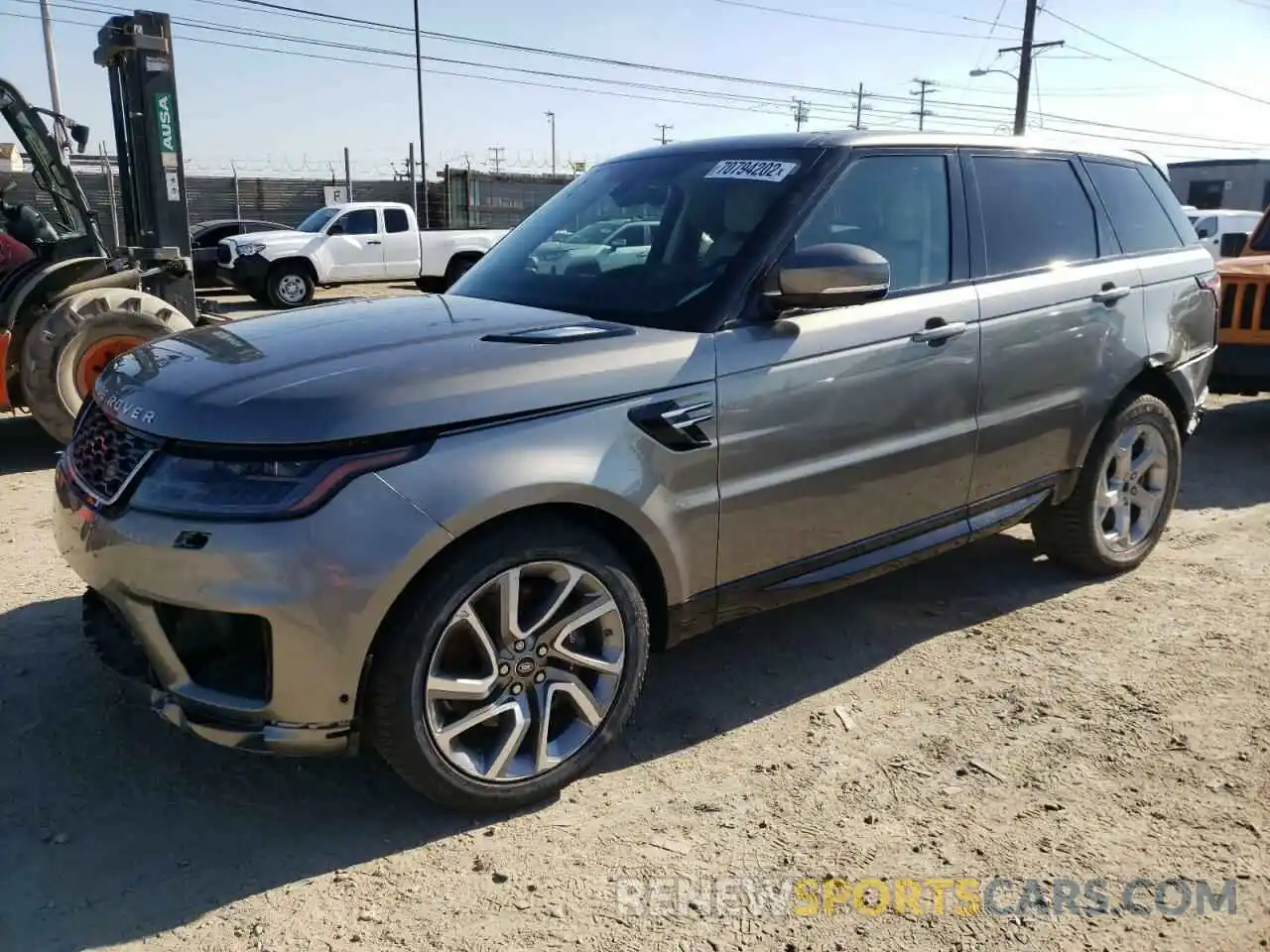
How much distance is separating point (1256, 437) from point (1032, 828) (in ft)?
20.7

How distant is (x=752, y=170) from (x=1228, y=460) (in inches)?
204

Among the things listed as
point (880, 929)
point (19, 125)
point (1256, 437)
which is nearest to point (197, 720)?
point (880, 929)

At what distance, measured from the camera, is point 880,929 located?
8.15 feet

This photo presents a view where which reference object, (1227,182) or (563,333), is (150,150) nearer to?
(563,333)

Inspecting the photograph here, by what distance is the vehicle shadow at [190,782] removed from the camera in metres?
2.58

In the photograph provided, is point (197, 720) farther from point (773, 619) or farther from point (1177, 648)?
point (1177, 648)

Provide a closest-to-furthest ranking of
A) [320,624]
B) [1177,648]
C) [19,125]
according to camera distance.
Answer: [320,624] → [1177,648] → [19,125]

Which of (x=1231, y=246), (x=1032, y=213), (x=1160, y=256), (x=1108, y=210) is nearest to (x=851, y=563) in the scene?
(x=1032, y=213)

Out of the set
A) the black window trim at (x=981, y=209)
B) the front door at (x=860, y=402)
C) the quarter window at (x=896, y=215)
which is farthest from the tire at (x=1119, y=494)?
the quarter window at (x=896, y=215)

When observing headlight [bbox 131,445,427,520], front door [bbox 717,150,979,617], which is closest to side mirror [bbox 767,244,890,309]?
front door [bbox 717,150,979,617]

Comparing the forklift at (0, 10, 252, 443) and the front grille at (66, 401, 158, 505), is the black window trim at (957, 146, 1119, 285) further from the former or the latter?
the forklift at (0, 10, 252, 443)

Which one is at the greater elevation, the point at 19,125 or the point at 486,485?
the point at 19,125

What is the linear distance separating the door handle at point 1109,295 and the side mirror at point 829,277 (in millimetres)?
1564

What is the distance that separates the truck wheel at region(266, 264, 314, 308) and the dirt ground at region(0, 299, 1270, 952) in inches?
558
